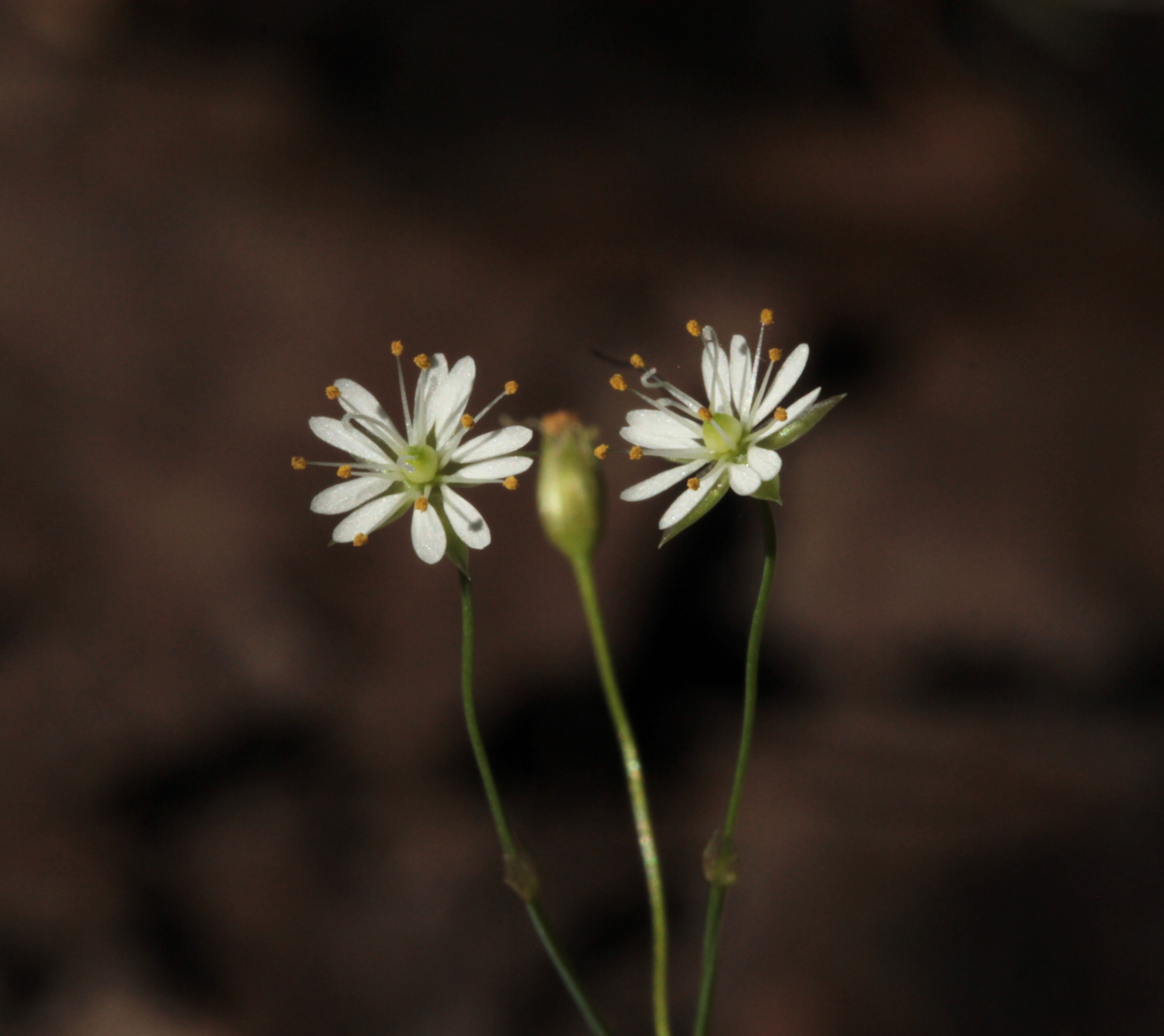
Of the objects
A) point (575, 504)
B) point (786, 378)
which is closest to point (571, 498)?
point (575, 504)

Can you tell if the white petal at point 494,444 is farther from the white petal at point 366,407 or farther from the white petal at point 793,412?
the white petal at point 793,412

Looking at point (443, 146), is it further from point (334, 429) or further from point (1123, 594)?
point (1123, 594)

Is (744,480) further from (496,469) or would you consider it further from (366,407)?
(366,407)

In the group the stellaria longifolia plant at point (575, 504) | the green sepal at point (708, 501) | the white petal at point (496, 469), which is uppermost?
the white petal at point (496, 469)

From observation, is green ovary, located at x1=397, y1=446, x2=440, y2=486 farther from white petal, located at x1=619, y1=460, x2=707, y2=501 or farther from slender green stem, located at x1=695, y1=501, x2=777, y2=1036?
slender green stem, located at x1=695, y1=501, x2=777, y2=1036

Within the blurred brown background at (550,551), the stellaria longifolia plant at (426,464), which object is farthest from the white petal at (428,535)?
the blurred brown background at (550,551)
